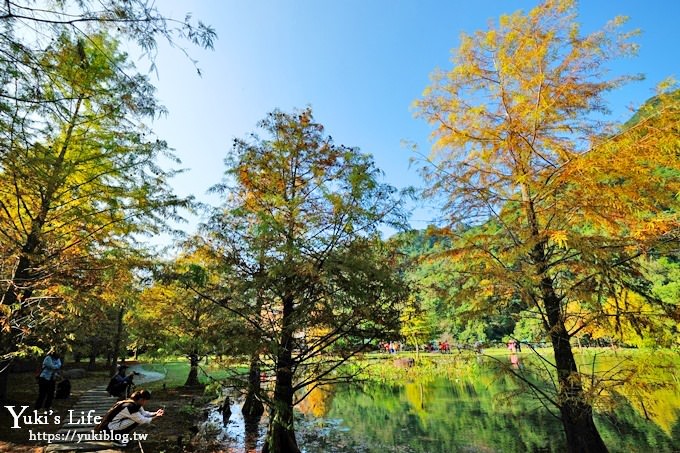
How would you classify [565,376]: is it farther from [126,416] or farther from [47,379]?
[47,379]

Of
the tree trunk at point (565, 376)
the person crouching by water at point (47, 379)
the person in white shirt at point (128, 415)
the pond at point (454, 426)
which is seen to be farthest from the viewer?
the person crouching by water at point (47, 379)

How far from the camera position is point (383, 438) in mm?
9688

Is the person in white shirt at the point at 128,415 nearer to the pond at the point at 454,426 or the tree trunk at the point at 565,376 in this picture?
the pond at the point at 454,426

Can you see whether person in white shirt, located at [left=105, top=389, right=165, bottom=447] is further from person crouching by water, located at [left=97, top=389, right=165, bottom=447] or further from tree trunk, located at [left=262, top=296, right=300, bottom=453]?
tree trunk, located at [left=262, top=296, right=300, bottom=453]

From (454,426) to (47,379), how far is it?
11321mm

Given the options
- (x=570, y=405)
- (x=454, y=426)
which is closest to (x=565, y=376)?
(x=570, y=405)

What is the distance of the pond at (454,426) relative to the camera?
827 cm

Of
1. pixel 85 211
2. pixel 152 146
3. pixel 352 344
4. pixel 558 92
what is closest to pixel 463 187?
pixel 558 92

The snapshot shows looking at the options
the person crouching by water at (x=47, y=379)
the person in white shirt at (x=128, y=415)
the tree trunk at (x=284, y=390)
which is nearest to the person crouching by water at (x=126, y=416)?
the person in white shirt at (x=128, y=415)

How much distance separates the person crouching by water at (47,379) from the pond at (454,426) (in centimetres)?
435

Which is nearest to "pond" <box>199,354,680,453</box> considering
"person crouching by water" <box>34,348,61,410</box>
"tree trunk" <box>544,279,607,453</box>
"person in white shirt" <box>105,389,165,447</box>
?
"tree trunk" <box>544,279,607,453</box>

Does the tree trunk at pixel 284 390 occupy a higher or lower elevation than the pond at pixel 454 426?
higher

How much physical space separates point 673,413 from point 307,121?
13911 mm

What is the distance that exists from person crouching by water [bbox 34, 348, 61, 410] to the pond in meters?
4.35
